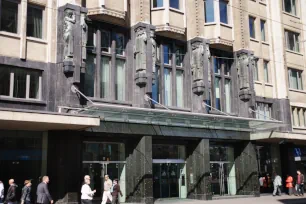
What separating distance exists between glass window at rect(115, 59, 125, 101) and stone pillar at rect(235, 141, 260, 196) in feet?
34.6

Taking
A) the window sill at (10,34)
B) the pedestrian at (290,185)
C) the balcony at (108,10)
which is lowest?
the pedestrian at (290,185)

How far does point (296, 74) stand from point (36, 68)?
2412cm

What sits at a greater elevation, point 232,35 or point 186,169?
point 232,35

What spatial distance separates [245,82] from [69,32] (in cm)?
1423

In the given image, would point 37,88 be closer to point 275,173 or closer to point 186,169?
point 186,169

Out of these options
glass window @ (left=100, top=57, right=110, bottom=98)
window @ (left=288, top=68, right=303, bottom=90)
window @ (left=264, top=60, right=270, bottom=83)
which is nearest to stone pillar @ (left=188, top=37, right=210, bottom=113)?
glass window @ (left=100, top=57, right=110, bottom=98)

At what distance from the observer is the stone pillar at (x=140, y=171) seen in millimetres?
22781

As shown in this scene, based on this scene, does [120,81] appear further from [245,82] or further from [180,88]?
[245,82]

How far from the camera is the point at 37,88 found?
20.8m

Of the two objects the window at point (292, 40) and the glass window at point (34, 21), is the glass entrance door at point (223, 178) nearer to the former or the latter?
the window at point (292, 40)

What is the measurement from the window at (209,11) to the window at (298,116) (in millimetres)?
11285

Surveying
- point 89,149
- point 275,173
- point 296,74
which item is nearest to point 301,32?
point 296,74

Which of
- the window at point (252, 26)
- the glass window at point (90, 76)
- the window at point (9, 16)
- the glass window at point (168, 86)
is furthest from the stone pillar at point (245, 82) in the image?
the window at point (9, 16)

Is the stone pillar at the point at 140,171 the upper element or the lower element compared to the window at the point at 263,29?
lower
